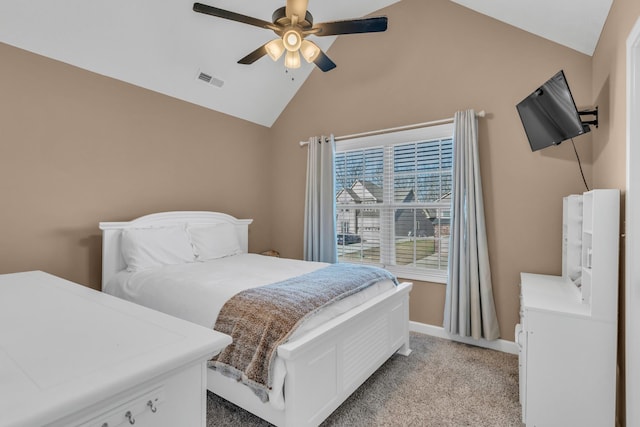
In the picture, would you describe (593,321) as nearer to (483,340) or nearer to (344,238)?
(483,340)

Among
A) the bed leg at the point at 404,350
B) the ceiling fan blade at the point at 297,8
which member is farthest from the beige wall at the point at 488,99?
the ceiling fan blade at the point at 297,8

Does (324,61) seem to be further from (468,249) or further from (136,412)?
(136,412)

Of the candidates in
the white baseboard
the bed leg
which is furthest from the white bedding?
the white baseboard

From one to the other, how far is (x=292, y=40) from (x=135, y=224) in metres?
2.13

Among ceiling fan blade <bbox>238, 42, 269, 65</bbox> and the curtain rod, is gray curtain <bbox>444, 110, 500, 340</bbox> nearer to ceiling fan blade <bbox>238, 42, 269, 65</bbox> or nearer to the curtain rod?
the curtain rod

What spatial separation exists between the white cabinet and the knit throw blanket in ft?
3.64

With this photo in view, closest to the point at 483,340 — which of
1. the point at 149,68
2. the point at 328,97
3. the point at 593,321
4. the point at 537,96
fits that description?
the point at 593,321

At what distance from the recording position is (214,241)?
132 inches

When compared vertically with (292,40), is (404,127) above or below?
below

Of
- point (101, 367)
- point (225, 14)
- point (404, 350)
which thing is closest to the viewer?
point (101, 367)

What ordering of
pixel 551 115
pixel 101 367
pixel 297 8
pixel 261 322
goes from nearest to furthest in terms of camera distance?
pixel 101 367 → pixel 261 322 → pixel 297 8 → pixel 551 115

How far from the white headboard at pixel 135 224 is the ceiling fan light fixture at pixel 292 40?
2022 mm

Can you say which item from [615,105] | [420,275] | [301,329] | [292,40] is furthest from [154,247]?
[615,105]

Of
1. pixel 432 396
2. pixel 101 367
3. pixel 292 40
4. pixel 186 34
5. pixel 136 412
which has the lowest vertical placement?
pixel 432 396
